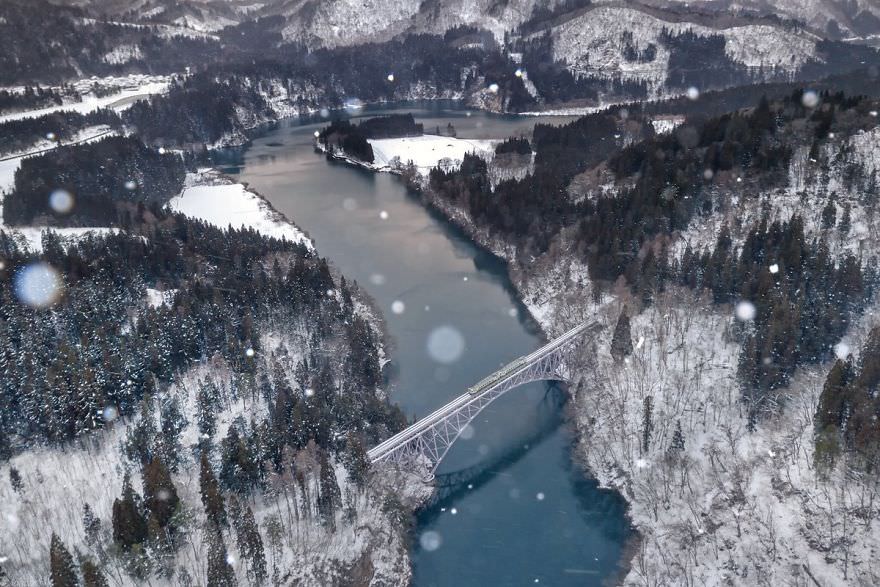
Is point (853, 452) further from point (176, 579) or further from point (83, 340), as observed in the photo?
point (83, 340)

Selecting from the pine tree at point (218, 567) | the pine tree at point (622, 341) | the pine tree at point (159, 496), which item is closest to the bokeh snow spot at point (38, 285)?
the pine tree at point (159, 496)

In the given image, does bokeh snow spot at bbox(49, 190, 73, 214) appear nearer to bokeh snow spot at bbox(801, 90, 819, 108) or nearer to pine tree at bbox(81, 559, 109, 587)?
pine tree at bbox(81, 559, 109, 587)

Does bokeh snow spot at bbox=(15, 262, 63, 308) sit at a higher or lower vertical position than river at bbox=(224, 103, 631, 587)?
higher

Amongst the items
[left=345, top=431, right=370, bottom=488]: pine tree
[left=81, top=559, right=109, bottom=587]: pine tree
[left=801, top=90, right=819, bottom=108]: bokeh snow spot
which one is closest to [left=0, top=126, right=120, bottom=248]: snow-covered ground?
[left=81, top=559, right=109, bottom=587]: pine tree

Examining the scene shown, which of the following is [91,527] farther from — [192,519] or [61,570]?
[192,519]

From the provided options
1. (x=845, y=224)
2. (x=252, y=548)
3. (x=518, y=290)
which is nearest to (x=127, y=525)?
(x=252, y=548)

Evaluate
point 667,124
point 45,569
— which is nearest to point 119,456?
point 45,569

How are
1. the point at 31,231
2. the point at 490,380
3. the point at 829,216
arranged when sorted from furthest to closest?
the point at 31,231 < the point at 829,216 < the point at 490,380
